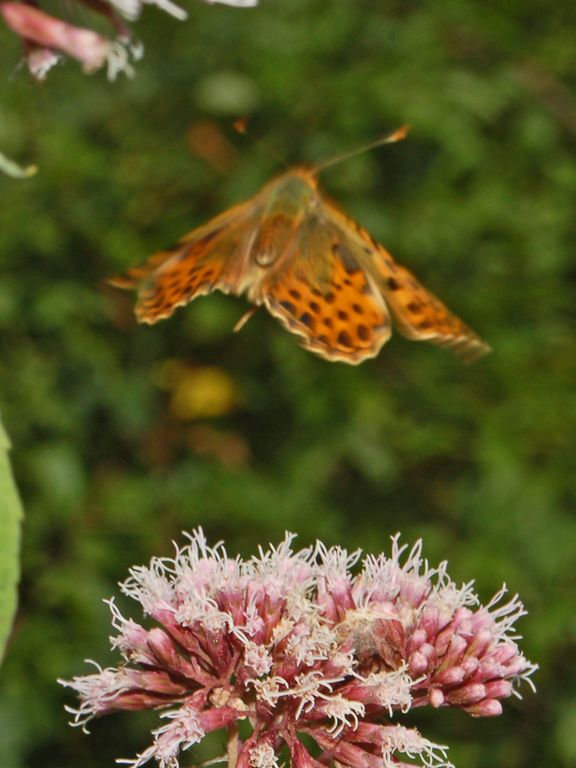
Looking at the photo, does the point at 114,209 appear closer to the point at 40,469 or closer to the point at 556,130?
the point at 40,469

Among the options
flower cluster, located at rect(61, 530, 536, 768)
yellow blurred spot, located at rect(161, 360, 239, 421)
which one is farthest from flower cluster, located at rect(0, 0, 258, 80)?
yellow blurred spot, located at rect(161, 360, 239, 421)

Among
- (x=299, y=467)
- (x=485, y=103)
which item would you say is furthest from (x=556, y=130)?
(x=299, y=467)

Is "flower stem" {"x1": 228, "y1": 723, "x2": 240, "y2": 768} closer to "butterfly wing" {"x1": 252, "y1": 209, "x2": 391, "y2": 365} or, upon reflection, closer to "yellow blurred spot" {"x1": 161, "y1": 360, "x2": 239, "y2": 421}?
"butterfly wing" {"x1": 252, "y1": 209, "x2": 391, "y2": 365}

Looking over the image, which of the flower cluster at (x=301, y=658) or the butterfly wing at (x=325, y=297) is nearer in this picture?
the flower cluster at (x=301, y=658)

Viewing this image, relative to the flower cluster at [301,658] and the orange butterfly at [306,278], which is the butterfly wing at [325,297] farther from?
the flower cluster at [301,658]

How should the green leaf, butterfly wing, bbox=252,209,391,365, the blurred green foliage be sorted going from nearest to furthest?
the green leaf < butterfly wing, bbox=252,209,391,365 < the blurred green foliage

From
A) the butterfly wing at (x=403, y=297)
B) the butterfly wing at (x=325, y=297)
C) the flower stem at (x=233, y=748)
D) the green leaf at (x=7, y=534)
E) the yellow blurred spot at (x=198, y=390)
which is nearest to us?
the green leaf at (x=7, y=534)

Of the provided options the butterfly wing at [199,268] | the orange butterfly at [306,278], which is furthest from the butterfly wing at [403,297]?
the butterfly wing at [199,268]
